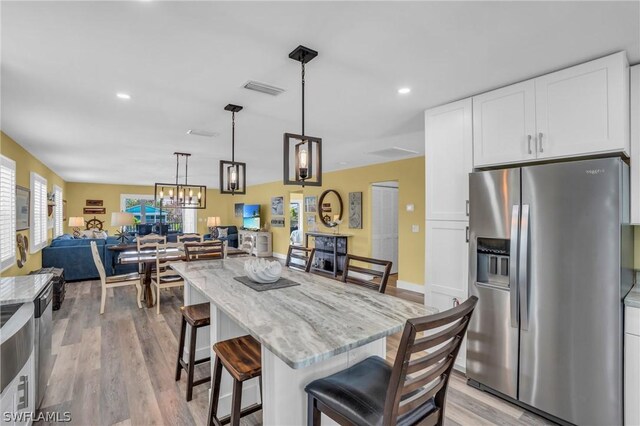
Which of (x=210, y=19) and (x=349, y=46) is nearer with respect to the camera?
(x=210, y=19)

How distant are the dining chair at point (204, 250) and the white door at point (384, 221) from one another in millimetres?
3625

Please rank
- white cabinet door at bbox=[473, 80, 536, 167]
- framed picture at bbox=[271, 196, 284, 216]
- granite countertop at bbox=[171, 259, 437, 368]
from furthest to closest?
framed picture at bbox=[271, 196, 284, 216], white cabinet door at bbox=[473, 80, 536, 167], granite countertop at bbox=[171, 259, 437, 368]

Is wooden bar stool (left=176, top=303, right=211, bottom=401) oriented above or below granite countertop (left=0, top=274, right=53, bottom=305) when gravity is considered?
below

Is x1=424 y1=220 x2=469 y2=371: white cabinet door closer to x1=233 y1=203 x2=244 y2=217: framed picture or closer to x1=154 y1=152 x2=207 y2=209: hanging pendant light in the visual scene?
x1=154 y1=152 x2=207 y2=209: hanging pendant light

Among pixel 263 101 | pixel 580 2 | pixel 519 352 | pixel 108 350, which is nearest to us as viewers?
pixel 580 2

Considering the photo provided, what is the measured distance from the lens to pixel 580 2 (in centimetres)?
151

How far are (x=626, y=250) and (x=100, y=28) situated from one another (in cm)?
345

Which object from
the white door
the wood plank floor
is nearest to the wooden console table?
the white door

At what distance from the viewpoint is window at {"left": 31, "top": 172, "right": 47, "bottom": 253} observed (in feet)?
16.7

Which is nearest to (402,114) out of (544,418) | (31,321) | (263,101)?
(263,101)

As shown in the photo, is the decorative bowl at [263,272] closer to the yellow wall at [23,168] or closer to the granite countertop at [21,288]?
the granite countertop at [21,288]

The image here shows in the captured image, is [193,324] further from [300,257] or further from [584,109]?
[584,109]

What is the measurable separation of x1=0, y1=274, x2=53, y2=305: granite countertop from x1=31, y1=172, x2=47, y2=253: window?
353 cm

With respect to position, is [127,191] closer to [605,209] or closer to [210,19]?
[210,19]
